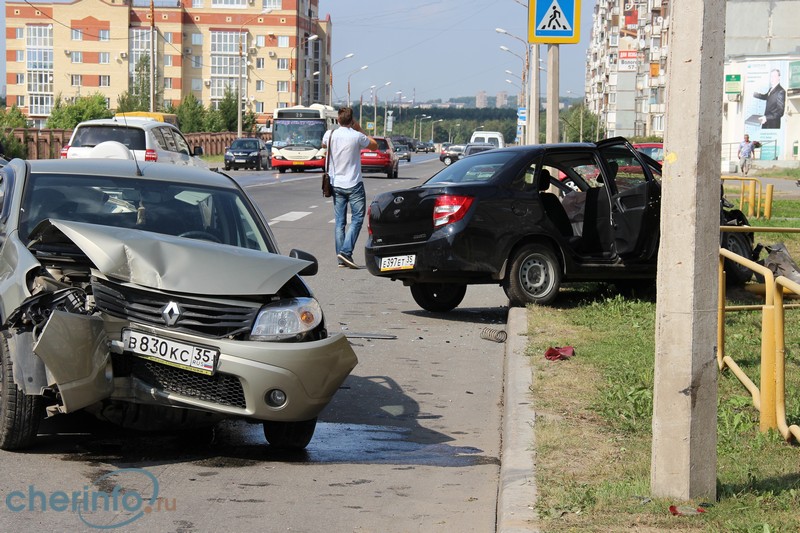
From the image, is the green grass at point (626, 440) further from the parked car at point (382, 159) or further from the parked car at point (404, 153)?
the parked car at point (404, 153)

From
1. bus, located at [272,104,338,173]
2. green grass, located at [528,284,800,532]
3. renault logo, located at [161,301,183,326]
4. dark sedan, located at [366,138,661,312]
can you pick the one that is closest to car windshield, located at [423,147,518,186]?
dark sedan, located at [366,138,661,312]

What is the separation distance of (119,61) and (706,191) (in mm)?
140518

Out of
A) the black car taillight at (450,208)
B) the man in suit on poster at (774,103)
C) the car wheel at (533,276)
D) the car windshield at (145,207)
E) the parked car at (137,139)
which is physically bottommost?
the car wheel at (533,276)

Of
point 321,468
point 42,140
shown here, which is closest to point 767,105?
point 42,140

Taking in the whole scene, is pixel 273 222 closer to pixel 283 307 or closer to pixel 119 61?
pixel 283 307

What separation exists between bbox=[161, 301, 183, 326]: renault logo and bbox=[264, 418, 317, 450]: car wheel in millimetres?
921

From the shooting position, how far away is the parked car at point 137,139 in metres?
24.5

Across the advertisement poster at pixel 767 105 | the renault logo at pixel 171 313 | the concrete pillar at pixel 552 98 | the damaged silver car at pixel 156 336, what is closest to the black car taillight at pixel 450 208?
the damaged silver car at pixel 156 336

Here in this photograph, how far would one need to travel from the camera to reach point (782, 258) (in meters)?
12.1

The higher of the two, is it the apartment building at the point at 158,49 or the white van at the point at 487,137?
the apartment building at the point at 158,49

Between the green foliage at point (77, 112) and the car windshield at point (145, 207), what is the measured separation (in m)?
70.8

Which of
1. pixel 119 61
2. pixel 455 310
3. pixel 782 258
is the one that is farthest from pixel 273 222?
pixel 119 61

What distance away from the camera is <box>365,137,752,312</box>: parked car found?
37.8 ft

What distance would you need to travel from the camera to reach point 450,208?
11.5 m
